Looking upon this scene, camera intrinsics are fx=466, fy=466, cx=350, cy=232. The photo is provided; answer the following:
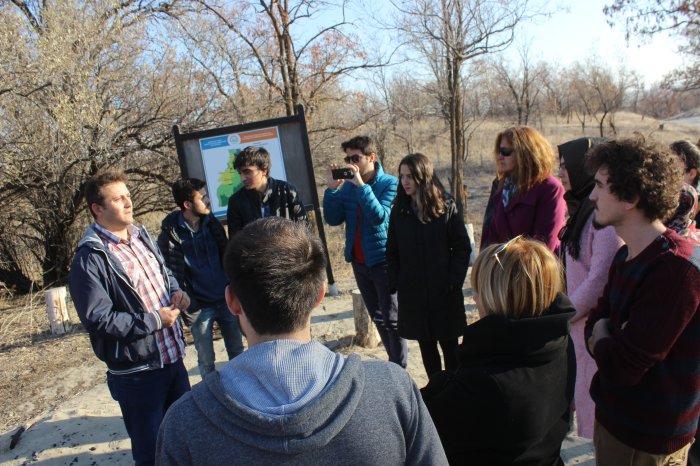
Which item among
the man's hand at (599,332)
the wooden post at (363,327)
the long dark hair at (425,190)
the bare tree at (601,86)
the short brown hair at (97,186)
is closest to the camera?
the man's hand at (599,332)

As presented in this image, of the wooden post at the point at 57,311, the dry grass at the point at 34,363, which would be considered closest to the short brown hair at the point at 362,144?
the dry grass at the point at 34,363

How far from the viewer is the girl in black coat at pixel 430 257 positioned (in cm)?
307

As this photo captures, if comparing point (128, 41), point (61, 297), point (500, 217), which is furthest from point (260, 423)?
point (128, 41)

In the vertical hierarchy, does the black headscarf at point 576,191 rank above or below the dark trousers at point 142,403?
above

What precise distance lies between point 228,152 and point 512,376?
4.58m

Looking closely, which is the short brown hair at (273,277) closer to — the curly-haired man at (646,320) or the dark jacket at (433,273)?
the curly-haired man at (646,320)

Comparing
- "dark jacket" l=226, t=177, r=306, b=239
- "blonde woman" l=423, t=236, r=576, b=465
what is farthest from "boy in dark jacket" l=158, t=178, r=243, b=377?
"blonde woman" l=423, t=236, r=576, b=465

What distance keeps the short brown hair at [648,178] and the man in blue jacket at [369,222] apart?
1.97 m

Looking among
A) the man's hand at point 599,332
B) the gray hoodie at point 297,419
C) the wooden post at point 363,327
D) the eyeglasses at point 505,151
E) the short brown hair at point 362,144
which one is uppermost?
the short brown hair at point 362,144

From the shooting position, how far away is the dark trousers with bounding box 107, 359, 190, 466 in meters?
2.50

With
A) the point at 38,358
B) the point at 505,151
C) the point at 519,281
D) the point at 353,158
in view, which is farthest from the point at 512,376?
the point at 38,358

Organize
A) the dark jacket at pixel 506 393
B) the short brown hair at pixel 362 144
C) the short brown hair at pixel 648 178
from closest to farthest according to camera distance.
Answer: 1. the dark jacket at pixel 506 393
2. the short brown hair at pixel 648 178
3. the short brown hair at pixel 362 144

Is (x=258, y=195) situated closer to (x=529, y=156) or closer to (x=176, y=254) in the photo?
(x=176, y=254)

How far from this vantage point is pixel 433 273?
10.1ft
